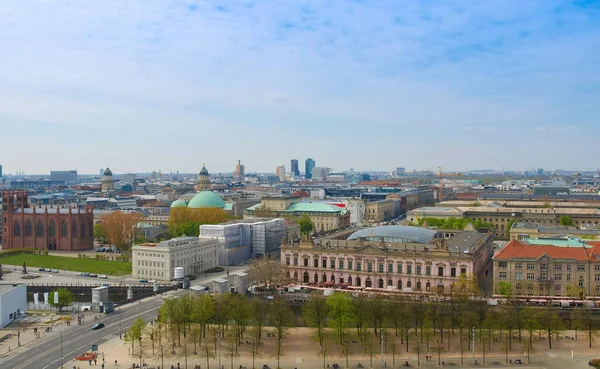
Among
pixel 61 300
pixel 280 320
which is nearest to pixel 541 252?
pixel 280 320

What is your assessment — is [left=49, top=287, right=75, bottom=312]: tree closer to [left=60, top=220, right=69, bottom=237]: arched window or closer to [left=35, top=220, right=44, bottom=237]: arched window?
[left=60, top=220, right=69, bottom=237]: arched window

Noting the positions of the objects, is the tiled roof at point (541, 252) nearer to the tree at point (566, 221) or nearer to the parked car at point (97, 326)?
the parked car at point (97, 326)

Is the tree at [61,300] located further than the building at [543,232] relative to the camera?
No

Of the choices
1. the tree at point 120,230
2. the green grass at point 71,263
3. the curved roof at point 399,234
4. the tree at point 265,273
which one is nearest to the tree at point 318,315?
the tree at point 265,273

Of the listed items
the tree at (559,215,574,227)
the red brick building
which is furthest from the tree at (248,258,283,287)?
the tree at (559,215,574,227)

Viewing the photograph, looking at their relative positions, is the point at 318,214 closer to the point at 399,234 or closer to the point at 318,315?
the point at 399,234

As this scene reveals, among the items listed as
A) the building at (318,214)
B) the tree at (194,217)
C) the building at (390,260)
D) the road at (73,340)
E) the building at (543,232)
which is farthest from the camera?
the building at (318,214)

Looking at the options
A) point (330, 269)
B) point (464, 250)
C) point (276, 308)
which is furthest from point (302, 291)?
point (464, 250)
